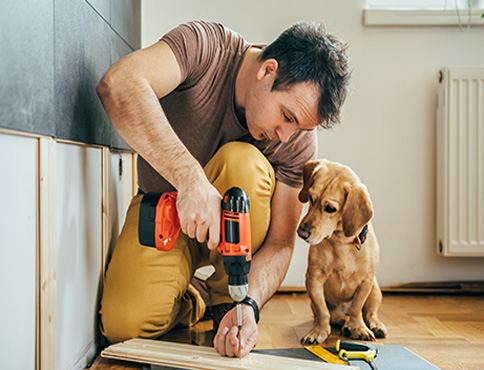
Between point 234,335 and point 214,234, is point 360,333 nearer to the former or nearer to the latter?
point 234,335

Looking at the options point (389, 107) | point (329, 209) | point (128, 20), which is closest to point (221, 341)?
point (329, 209)

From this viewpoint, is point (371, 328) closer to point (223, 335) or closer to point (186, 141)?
point (223, 335)

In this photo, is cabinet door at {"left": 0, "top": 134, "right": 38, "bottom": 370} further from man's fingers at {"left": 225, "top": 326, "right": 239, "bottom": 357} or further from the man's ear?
the man's ear

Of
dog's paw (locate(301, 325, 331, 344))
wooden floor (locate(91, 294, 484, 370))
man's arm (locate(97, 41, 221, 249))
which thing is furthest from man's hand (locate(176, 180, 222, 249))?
dog's paw (locate(301, 325, 331, 344))

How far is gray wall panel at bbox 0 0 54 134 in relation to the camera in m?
0.89

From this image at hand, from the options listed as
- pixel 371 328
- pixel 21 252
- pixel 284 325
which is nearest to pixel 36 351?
pixel 21 252

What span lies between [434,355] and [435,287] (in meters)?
0.98

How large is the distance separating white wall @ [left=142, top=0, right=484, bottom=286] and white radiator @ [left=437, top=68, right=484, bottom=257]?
0.11 m

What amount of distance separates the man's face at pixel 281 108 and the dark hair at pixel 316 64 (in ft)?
0.07

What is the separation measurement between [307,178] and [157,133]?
632 millimetres

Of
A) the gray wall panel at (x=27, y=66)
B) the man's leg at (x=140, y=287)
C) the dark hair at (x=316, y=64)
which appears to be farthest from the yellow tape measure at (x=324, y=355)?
the gray wall panel at (x=27, y=66)

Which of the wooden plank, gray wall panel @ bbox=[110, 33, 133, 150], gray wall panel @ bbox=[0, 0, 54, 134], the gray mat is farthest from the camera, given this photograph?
gray wall panel @ bbox=[110, 33, 133, 150]

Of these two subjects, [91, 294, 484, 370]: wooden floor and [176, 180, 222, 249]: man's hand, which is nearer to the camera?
[176, 180, 222, 249]: man's hand

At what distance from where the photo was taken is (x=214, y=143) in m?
1.69
